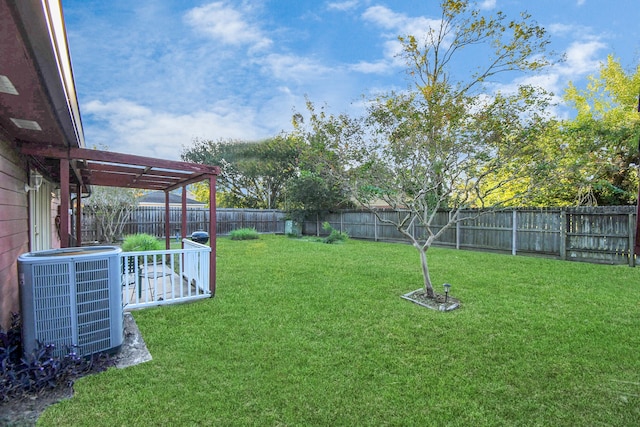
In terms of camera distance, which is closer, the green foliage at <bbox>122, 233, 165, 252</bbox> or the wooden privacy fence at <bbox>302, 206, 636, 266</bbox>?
the wooden privacy fence at <bbox>302, 206, 636, 266</bbox>

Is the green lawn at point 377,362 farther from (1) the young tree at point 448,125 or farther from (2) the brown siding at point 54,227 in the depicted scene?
(2) the brown siding at point 54,227

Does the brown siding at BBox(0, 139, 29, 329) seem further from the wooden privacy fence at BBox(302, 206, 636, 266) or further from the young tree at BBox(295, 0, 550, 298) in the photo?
the wooden privacy fence at BBox(302, 206, 636, 266)

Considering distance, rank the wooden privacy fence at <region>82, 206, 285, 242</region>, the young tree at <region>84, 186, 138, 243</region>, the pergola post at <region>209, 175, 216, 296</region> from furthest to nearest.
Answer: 1. the wooden privacy fence at <region>82, 206, 285, 242</region>
2. the young tree at <region>84, 186, 138, 243</region>
3. the pergola post at <region>209, 175, 216, 296</region>

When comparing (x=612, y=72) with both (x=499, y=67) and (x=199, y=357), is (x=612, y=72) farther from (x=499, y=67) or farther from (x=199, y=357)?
(x=199, y=357)

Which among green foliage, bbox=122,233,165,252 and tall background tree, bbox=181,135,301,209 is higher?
tall background tree, bbox=181,135,301,209

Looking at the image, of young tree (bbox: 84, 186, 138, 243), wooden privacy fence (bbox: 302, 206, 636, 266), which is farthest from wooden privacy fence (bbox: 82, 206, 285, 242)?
wooden privacy fence (bbox: 302, 206, 636, 266)

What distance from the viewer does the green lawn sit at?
2045 millimetres

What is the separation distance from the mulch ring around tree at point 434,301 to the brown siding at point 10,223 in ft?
14.7

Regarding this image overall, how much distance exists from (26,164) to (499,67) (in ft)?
22.6

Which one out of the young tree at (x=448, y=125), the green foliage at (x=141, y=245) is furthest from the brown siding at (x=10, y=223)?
the green foliage at (x=141, y=245)

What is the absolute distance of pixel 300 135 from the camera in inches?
263

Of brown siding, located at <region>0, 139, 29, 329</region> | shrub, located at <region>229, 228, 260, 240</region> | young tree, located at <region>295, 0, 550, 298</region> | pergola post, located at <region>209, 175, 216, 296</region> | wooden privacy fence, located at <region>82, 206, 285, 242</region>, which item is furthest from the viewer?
shrub, located at <region>229, 228, 260, 240</region>

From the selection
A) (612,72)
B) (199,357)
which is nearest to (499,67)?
(199,357)

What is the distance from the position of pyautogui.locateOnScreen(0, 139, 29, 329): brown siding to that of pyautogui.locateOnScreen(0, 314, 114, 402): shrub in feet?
1.58
